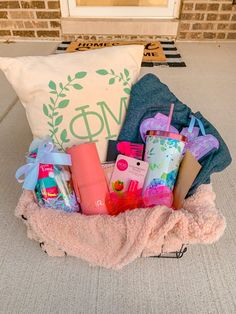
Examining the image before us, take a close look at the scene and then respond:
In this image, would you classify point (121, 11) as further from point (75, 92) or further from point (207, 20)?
point (75, 92)

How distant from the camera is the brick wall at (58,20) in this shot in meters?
1.90

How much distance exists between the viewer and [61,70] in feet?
2.15

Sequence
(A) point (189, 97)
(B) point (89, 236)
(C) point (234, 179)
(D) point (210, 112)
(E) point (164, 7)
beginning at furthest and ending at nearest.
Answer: (E) point (164, 7), (A) point (189, 97), (D) point (210, 112), (C) point (234, 179), (B) point (89, 236)

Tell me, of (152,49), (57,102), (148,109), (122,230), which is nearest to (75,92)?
(57,102)

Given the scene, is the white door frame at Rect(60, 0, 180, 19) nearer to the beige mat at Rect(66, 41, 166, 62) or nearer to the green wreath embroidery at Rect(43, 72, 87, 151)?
the beige mat at Rect(66, 41, 166, 62)

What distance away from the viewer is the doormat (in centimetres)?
161

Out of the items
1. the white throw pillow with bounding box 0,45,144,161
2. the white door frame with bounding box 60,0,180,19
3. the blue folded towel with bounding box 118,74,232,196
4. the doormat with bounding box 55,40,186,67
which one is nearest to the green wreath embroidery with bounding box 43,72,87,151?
the white throw pillow with bounding box 0,45,144,161

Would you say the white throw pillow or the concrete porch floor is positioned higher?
the white throw pillow

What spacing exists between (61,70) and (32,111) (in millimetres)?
116

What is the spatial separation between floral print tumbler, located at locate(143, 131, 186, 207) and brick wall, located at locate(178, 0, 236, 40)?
162cm

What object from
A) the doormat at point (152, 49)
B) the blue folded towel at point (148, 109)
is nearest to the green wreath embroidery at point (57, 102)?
the blue folded towel at point (148, 109)

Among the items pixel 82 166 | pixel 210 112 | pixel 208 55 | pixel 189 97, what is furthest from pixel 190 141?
pixel 208 55

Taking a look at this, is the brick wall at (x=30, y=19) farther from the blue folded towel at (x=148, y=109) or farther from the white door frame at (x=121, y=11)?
the blue folded towel at (x=148, y=109)

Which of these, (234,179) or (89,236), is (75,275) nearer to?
(89,236)
